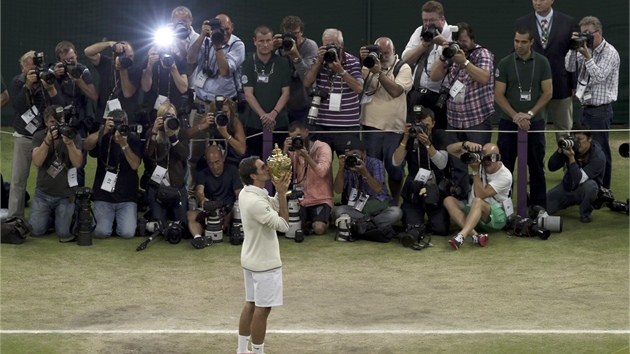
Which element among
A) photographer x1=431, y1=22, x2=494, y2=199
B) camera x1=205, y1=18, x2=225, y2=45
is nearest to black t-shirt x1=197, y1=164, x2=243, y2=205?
camera x1=205, y1=18, x2=225, y2=45

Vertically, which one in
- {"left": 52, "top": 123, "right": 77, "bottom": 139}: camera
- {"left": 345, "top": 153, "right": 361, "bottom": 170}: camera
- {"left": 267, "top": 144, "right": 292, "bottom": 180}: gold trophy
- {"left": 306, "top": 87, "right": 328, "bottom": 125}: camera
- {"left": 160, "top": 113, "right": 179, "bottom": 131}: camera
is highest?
{"left": 306, "top": 87, "right": 328, "bottom": 125}: camera

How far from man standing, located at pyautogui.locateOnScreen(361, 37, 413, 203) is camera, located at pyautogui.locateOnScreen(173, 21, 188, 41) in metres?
2.34

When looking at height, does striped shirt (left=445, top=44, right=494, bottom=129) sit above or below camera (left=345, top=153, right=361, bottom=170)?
above

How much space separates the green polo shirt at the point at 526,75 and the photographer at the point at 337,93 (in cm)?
175

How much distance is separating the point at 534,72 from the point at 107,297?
568cm

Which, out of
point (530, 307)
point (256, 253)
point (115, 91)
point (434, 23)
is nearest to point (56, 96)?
point (115, 91)

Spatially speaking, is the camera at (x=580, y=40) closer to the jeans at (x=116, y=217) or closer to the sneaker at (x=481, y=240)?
the sneaker at (x=481, y=240)

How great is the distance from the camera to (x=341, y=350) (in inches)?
364

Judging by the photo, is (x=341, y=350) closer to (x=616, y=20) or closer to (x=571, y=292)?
(x=571, y=292)

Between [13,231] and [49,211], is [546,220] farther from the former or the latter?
[13,231]

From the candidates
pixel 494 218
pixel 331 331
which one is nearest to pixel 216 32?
pixel 494 218

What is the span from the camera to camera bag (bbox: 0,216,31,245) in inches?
500

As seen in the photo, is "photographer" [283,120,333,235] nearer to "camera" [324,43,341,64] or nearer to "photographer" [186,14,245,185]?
"camera" [324,43,341,64]

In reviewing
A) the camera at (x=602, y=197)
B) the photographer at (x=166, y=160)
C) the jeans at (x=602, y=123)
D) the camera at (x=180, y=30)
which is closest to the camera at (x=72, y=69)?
the photographer at (x=166, y=160)
